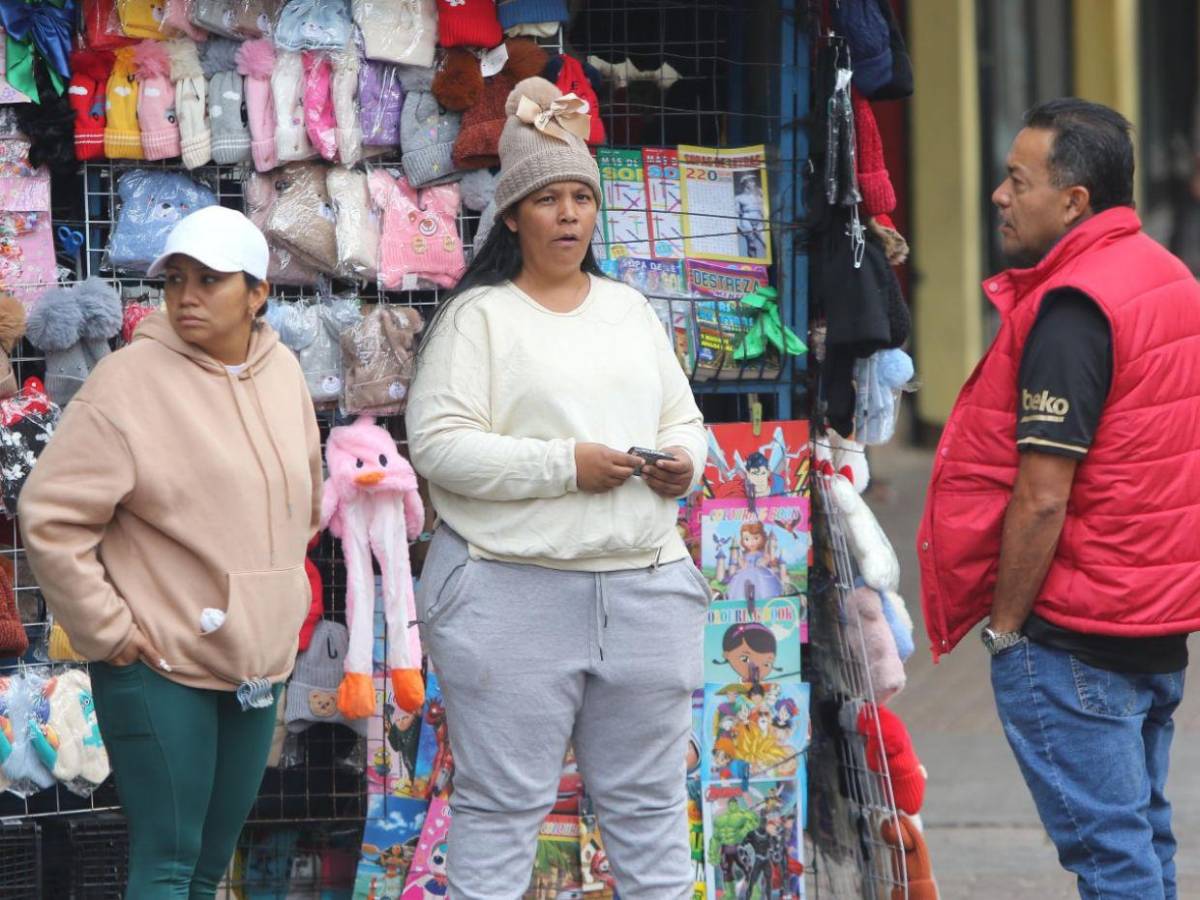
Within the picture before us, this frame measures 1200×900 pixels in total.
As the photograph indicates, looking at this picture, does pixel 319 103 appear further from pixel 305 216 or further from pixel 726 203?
pixel 726 203

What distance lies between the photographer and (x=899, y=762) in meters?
4.41

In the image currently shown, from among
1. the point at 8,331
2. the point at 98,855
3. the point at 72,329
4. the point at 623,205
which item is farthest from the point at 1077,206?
the point at 98,855

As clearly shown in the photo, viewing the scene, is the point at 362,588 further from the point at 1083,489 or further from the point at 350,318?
the point at 1083,489

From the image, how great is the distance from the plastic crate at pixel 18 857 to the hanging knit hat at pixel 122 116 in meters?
1.65

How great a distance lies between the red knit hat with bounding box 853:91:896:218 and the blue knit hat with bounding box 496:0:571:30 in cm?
79

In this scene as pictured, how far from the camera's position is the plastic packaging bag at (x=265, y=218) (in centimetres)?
437

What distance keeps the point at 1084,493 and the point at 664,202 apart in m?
1.56

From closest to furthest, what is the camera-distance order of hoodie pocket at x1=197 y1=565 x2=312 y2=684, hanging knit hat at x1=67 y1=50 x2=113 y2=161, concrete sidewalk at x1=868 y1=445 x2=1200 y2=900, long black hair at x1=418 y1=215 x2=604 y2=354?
hoodie pocket at x1=197 y1=565 x2=312 y2=684 → long black hair at x1=418 y1=215 x2=604 y2=354 → hanging knit hat at x1=67 y1=50 x2=113 y2=161 → concrete sidewalk at x1=868 y1=445 x2=1200 y2=900

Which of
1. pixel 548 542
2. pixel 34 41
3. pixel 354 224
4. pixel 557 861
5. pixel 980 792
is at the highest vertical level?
pixel 34 41

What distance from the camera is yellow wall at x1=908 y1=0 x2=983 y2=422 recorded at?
34.8 feet

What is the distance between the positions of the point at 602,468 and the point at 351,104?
1.38 meters

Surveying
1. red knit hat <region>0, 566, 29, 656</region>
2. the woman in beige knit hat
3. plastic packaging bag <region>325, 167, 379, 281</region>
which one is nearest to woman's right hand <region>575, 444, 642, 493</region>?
the woman in beige knit hat

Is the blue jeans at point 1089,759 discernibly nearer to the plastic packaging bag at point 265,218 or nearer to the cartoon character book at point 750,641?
the cartoon character book at point 750,641

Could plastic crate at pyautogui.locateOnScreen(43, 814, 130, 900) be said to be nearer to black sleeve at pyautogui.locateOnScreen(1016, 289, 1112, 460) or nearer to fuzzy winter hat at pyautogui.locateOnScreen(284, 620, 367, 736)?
→ fuzzy winter hat at pyautogui.locateOnScreen(284, 620, 367, 736)
